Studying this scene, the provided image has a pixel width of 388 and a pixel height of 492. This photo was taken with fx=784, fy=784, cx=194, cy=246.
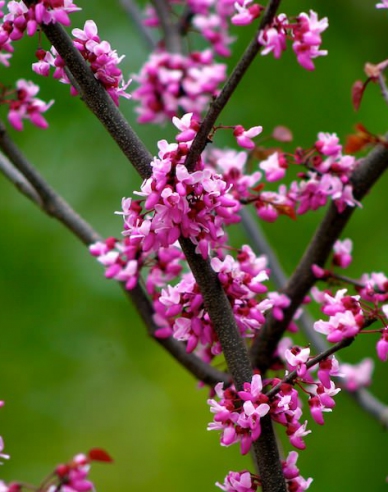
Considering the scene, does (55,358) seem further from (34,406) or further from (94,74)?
(94,74)

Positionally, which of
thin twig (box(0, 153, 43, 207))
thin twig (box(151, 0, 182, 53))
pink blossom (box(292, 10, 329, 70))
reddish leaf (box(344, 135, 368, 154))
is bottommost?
reddish leaf (box(344, 135, 368, 154))

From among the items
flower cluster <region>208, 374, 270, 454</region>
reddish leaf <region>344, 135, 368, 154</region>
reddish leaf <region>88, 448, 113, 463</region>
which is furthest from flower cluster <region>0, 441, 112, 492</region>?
reddish leaf <region>344, 135, 368, 154</region>

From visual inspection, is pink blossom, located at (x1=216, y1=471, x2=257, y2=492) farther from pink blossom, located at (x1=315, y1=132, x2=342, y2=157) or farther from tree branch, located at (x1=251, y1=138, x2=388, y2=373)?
pink blossom, located at (x1=315, y1=132, x2=342, y2=157)

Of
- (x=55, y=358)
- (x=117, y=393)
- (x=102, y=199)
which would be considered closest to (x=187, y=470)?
(x=117, y=393)

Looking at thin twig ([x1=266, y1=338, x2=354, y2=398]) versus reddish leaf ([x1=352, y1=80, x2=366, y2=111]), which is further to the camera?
reddish leaf ([x1=352, y1=80, x2=366, y2=111])

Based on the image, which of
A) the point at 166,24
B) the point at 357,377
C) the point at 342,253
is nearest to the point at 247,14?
the point at 342,253

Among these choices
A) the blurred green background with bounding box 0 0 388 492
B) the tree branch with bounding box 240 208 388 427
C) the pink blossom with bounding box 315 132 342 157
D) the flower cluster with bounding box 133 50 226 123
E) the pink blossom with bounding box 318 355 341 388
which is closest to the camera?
the pink blossom with bounding box 318 355 341 388
